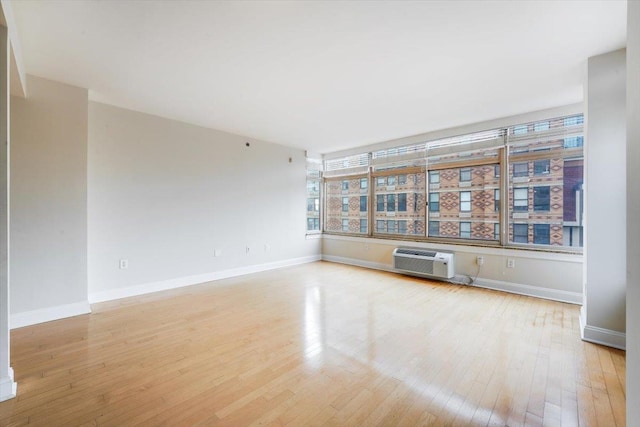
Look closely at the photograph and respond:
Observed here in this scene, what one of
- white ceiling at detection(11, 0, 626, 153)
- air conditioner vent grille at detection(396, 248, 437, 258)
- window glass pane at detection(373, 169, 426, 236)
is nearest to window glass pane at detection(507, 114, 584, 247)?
white ceiling at detection(11, 0, 626, 153)

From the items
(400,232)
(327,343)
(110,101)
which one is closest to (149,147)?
(110,101)

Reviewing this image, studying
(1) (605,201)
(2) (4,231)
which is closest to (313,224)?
(1) (605,201)

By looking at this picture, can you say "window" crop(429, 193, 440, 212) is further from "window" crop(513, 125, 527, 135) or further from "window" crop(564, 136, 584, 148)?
"window" crop(564, 136, 584, 148)

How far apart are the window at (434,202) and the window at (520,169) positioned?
1.19 metres

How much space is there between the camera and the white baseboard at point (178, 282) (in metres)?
3.65

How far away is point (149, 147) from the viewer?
4020mm

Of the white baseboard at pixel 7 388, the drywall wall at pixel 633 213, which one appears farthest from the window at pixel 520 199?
the white baseboard at pixel 7 388

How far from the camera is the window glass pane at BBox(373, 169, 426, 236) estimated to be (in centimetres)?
517

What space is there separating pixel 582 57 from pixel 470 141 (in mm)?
2010

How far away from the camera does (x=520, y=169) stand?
4.08 m

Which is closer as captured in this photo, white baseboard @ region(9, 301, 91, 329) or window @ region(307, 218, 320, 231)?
white baseboard @ region(9, 301, 91, 329)

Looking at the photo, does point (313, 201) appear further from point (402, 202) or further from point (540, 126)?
point (540, 126)

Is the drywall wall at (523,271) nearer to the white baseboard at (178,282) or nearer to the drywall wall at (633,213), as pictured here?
the white baseboard at (178,282)

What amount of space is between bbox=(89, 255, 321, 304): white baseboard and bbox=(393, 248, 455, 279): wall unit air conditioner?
2.33 m
